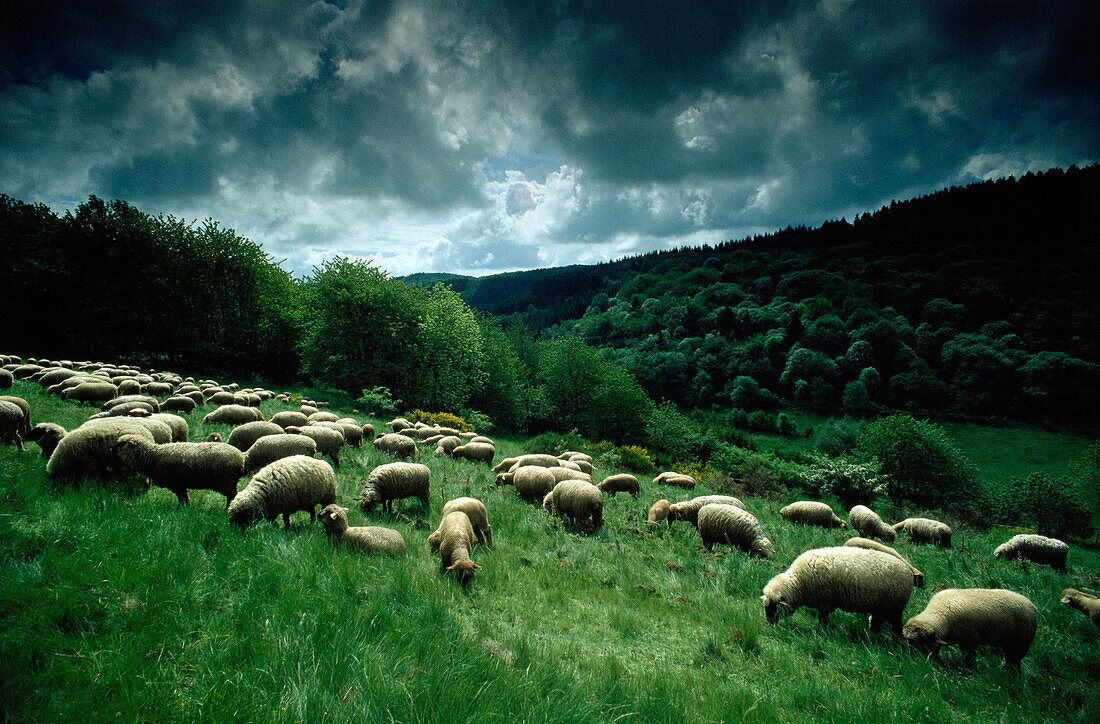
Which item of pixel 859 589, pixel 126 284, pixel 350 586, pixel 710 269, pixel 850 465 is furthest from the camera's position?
pixel 710 269

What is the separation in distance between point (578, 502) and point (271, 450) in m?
7.33

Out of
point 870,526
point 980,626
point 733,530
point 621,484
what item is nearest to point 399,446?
point 621,484

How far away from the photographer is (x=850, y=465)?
25.3m

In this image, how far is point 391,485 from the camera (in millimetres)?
8734

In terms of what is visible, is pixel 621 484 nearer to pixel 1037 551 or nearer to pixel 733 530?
pixel 733 530

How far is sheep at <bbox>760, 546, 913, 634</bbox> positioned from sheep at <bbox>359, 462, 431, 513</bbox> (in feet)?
23.8

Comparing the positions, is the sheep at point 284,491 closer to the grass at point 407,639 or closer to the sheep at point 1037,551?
the grass at point 407,639

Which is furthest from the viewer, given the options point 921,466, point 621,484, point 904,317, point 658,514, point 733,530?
point 904,317

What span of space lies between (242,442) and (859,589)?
14119 mm

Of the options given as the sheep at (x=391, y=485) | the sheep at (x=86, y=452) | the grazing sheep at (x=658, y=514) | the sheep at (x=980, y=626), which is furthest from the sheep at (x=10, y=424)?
the sheep at (x=980, y=626)

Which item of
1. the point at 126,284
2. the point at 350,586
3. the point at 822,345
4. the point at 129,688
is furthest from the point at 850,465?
the point at 822,345

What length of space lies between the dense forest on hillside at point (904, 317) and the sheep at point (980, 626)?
69.5 m

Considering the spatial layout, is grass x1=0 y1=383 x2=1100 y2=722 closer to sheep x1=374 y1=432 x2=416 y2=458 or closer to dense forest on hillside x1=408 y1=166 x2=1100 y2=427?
sheep x1=374 y1=432 x2=416 y2=458

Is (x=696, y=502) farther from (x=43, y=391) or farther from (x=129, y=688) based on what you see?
(x=43, y=391)
